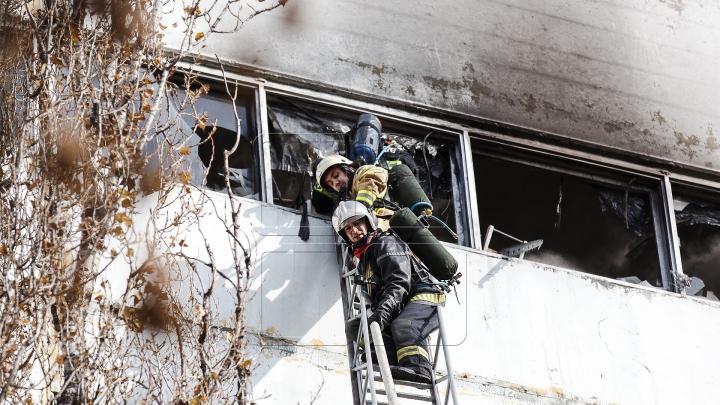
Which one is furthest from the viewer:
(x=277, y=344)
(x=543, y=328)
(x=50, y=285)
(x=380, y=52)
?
(x=380, y=52)

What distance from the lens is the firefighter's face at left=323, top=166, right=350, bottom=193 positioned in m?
8.83

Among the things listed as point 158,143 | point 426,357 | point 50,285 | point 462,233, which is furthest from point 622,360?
point 50,285

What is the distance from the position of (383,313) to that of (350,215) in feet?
3.03

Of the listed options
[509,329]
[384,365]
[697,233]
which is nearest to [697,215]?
[697,233]

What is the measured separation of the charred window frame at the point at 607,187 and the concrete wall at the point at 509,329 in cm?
78

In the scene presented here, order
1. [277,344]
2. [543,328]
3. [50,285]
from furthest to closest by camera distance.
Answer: [543,328] < [277,344] < [50,285]

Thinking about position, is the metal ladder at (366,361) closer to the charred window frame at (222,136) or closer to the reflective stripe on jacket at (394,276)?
the reflective stripe on jacket at (394,276)

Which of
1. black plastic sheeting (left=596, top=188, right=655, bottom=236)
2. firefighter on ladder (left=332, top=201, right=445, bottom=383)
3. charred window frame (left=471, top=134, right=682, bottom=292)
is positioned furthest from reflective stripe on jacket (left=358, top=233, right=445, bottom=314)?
black plastic sheeting (left=596, top=188, right=655, bottom=236)

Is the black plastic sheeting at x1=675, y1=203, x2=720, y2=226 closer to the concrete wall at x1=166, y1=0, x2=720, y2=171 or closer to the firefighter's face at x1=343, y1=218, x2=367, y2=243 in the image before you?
the concrete wall at x1=166, y1=0, x2=720, y2=171

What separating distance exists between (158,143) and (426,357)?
121 inches

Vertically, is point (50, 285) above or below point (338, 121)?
below

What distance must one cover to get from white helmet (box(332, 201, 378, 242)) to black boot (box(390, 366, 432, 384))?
1.26 m

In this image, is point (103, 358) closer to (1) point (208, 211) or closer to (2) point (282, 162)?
(1) point (208, 211)

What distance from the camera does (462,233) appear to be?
10.1 meters
